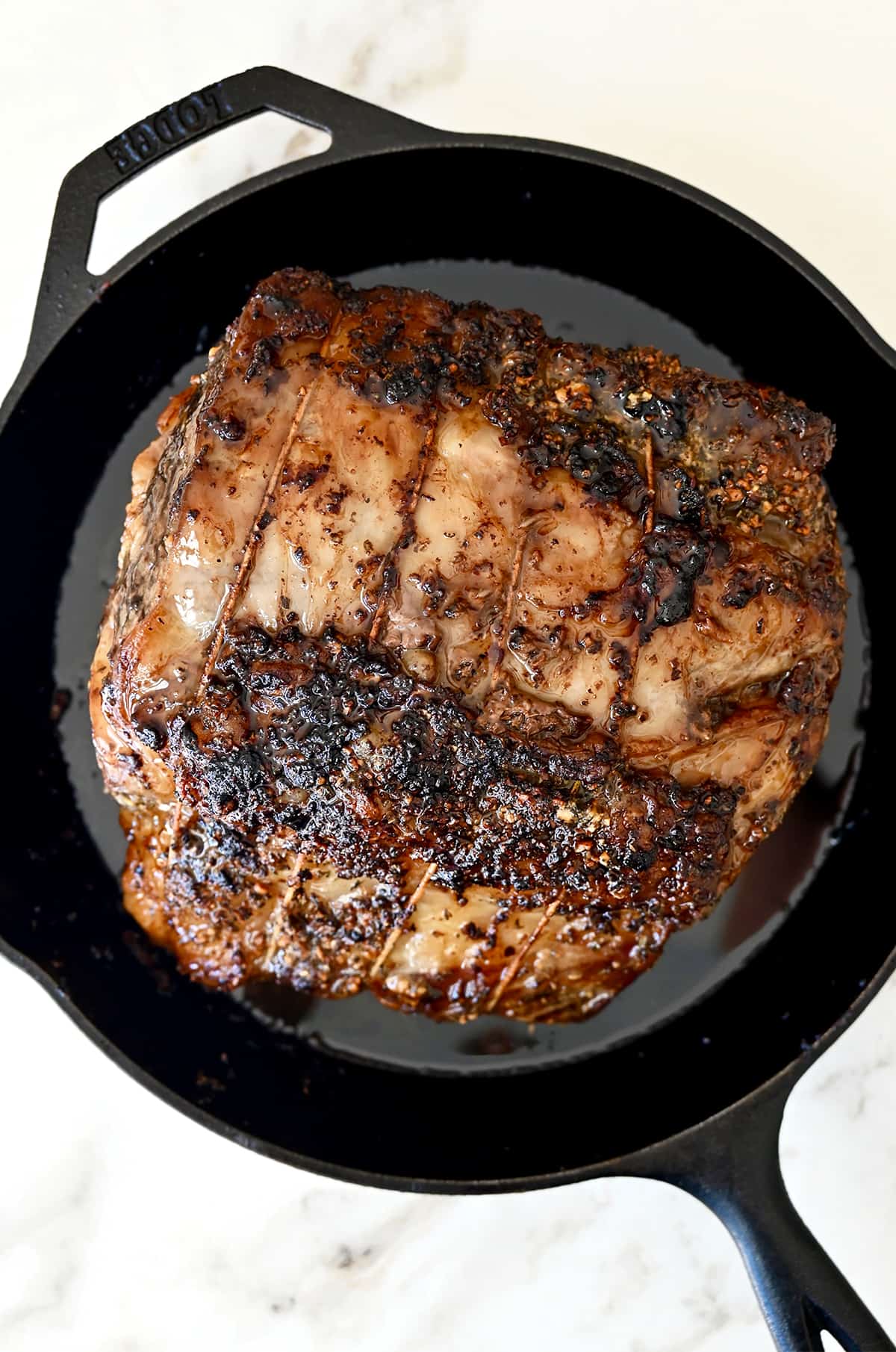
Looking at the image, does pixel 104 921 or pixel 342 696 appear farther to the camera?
pixel 104 921

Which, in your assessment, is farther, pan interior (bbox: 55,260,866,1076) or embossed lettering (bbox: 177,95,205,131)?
pan interior (bbox: 55,260,866,1076)

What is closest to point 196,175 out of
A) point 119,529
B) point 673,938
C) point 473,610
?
point 119,529

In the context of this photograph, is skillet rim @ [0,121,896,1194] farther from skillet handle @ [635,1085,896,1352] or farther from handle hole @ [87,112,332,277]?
handle hole @ [87,112,332,277]

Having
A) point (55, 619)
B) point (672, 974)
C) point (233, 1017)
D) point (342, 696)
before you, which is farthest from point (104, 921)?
point (672, 974)

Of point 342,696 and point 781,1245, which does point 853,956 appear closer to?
point 781,1245

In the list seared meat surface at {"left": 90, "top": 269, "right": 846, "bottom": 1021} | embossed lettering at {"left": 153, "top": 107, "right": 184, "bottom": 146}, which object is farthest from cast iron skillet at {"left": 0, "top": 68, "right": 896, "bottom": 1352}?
seared meat surface at {"left": 90, "top": 269, "right": 846, "bottom": 1021}

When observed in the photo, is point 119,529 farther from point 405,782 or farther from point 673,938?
point 673,938
